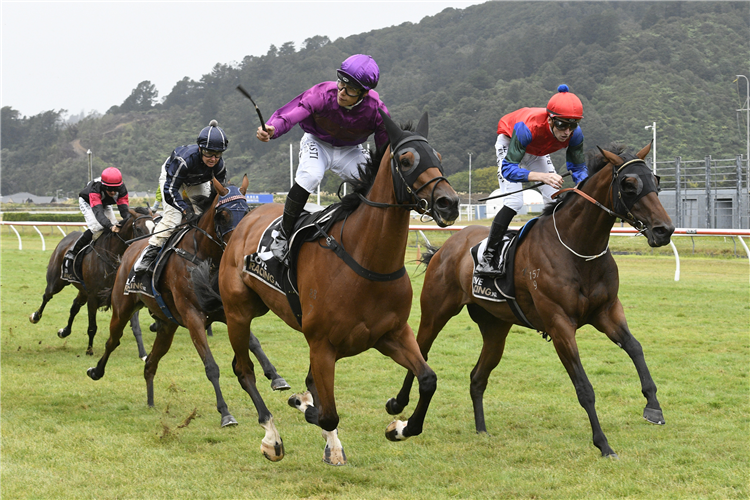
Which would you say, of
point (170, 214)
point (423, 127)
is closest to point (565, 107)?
point (423, 127)

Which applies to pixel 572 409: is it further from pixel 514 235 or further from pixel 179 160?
pixel 179 160

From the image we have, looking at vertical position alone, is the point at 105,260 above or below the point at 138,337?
above

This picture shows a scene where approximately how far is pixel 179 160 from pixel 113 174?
2915 mm

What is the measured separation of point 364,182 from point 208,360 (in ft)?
7.96

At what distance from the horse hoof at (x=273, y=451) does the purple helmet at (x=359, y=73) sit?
230 cm

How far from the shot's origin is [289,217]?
4465 mm

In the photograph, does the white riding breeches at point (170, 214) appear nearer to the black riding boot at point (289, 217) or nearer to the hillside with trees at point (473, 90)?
the black riding boot at point (289, 217)

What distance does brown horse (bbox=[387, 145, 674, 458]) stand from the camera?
14.9 ft

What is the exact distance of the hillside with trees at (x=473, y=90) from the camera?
231 feet

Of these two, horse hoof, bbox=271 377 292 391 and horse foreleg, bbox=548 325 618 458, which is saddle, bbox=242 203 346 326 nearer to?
A: horse hoof, bbox=271 377 292 391

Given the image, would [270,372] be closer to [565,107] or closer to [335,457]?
[335,457]

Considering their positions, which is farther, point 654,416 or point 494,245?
point 494,245

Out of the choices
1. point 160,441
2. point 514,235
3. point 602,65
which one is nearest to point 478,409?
point 514,235

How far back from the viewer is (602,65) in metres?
85.4
